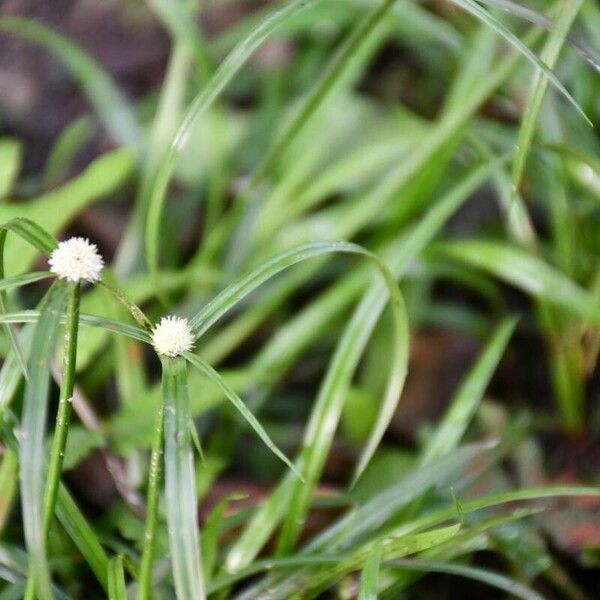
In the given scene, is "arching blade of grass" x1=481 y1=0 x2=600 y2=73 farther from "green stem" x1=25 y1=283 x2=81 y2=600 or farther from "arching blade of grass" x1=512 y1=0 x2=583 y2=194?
"green stem" x1=25 y1=283 x2=81 y2=600

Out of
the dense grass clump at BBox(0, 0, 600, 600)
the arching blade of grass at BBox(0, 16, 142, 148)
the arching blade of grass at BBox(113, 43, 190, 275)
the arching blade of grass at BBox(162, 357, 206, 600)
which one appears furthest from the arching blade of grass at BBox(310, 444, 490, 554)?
the arching blade of grass at BBox(0, 16, 142, 148)

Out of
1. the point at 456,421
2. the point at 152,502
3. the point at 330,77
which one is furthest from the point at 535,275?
the point at 152,502

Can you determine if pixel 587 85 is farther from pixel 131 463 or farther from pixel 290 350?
pixel 131 463

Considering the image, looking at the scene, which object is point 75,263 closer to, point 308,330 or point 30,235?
point 30,235

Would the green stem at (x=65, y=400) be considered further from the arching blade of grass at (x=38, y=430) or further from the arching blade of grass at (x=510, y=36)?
the arching blade of grass at (x=510, y=36)

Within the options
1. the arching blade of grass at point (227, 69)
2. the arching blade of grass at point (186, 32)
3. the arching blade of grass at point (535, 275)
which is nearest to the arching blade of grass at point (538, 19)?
the arching blade of grass at point (227, 69)

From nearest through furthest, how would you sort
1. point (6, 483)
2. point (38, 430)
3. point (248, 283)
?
point (38, 430)
point (248, 283)
point (6, 483)
